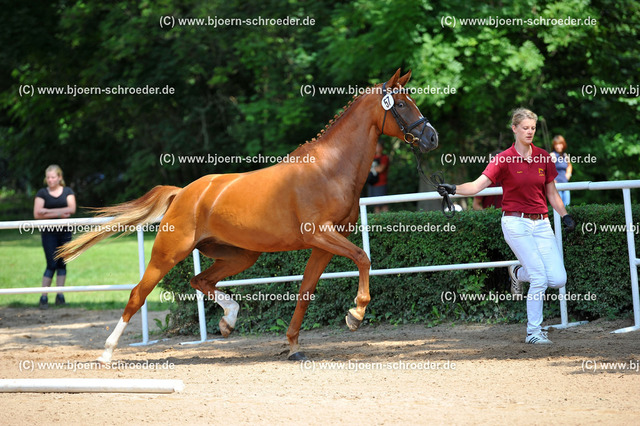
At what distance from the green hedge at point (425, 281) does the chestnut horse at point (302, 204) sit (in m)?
1.53

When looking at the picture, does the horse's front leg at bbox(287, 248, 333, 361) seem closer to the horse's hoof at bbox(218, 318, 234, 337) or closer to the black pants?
the horse's hoof at bbox(218, 318, 234, 337)

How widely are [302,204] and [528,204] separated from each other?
6.58ft

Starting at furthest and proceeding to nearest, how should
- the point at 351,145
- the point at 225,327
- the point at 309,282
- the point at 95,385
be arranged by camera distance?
the point at 225,327
the point at 309,282
the point at 351,145
the point at 95,385

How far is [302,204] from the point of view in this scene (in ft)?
20.1

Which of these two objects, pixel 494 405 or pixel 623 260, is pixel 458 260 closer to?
pixel 623 260

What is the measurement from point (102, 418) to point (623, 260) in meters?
5.29

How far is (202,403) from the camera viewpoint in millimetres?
4879

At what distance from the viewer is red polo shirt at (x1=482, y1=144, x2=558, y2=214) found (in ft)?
20.7

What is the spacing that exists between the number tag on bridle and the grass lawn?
588 cm

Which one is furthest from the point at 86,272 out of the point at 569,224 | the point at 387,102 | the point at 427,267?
the point at 569,224

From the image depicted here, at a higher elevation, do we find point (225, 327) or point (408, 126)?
point (408, 126)

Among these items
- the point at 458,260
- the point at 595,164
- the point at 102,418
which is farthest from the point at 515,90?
the point at 102,418

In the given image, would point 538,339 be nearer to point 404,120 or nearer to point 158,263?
point 404,120

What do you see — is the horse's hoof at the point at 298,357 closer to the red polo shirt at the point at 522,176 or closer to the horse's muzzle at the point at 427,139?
the horse's muzzle at the point at 427,139
